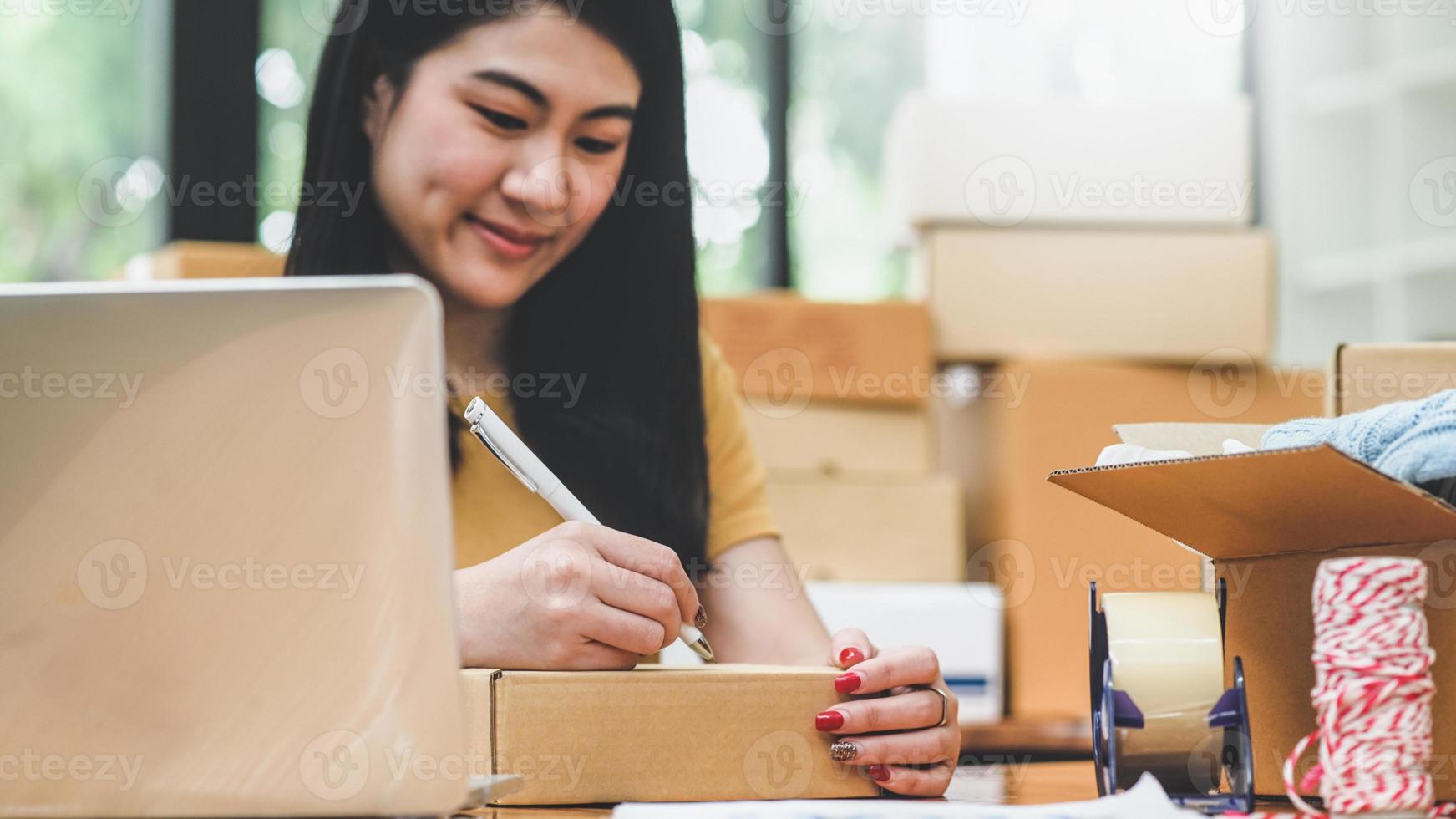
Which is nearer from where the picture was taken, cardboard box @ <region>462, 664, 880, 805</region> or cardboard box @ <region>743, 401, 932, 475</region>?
cardboard box @ <region>462, 664, 880, 805</region>

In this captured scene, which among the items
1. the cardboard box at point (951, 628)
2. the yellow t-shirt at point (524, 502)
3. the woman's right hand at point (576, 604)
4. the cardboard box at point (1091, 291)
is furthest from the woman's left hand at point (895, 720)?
A: the cardboard box at point (1091, 291)

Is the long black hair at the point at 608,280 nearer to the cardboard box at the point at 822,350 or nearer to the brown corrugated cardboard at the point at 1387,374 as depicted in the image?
the brown corrugated cardboard at the point at 1387,374

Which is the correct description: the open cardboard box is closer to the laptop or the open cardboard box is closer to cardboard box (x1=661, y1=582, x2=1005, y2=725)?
the laptop

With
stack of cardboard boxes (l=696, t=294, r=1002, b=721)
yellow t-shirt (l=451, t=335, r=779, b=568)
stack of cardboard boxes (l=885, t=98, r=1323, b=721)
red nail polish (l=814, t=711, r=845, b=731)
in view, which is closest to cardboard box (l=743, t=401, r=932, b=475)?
stack of cardboard boxes (l=696, t=294, r=1002, b=721)

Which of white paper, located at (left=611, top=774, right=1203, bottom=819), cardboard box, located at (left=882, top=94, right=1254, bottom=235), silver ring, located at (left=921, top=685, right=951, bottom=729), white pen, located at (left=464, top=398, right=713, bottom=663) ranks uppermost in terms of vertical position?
cardboard box, located at (left=882, top=94, right=1254, bottom=235)

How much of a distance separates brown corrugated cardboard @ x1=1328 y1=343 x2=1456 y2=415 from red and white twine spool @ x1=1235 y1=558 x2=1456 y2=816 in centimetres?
28

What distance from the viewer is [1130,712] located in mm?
684

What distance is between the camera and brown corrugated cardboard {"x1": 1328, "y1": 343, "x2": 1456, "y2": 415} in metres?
0.84

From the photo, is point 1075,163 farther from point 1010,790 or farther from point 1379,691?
point 1379,691

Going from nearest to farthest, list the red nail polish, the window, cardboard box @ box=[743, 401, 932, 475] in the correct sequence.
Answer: the red nail polish < cardboard box @ box=[743, 401, 932, 475] < the window

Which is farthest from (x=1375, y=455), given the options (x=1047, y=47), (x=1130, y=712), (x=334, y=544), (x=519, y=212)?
(x=1047, y=47)

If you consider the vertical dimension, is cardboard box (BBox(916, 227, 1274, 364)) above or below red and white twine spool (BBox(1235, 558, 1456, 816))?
above

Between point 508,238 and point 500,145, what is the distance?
0.29 ft

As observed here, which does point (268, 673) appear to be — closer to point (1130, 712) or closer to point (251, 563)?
point (251, 563)
